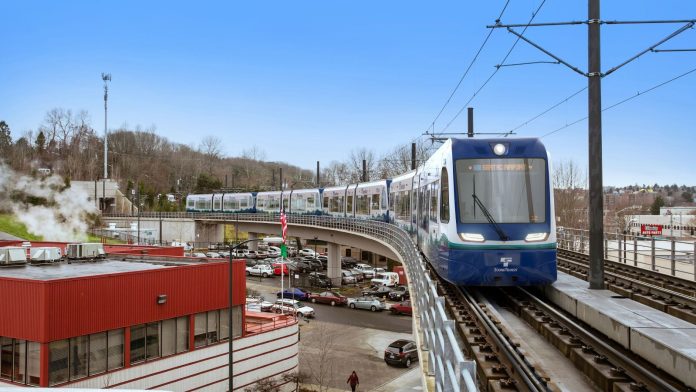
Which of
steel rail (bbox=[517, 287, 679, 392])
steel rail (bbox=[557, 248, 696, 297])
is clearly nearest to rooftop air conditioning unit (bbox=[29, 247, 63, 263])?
steel rail (bbox=[557, 248, 696, 297])

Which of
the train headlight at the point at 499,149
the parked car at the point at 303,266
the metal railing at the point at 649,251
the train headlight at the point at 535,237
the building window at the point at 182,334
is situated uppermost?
the train headlight at the point at 499,149

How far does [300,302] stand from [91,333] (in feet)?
102

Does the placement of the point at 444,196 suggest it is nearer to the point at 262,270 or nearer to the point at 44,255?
the point at 44,255

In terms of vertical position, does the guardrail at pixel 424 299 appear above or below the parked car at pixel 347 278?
above

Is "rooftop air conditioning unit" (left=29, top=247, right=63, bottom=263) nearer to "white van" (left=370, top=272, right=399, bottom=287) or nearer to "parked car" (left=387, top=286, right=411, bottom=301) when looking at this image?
"parked car" (left=387, top=286, right=411, bottom=301)

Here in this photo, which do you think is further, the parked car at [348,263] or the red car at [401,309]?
the parked car at [348,263]

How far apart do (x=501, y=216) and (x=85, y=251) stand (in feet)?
72.8

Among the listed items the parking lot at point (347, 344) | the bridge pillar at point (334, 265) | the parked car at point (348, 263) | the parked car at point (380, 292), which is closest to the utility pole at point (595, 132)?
the parking lot at point (347, 344)

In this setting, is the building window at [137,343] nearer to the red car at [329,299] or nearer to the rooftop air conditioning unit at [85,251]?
the rooftop air conditioning unit at [85,251]

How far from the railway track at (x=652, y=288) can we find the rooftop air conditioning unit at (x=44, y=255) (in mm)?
20855

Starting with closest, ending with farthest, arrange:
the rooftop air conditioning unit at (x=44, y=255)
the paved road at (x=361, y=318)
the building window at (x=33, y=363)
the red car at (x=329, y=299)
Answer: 1. the building window at (x=33, y=363)
2. the rooftop air conditioning unit at (x=44, y=255)
3. the paved road at (x=361, y=318)
4. the red car at (x=329, y=299)

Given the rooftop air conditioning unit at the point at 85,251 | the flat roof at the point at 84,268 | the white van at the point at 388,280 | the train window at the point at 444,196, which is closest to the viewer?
the train window at the point at 444,196

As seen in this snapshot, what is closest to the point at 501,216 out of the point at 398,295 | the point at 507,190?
the point at 507,190

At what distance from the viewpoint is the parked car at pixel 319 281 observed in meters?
58.3
